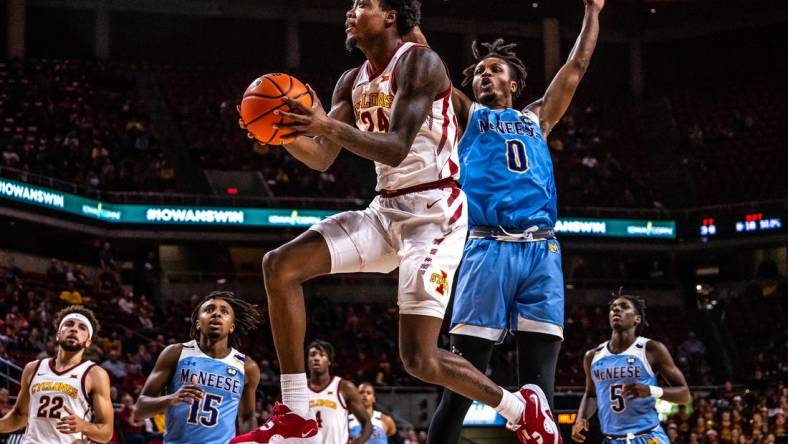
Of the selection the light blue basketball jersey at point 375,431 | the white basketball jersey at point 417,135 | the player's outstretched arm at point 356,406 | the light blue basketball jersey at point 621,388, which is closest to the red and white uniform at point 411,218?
the white basketball jersey at point 417,135

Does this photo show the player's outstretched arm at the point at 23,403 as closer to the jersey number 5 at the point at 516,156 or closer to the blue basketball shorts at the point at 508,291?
the blue basketball shorts at the point at 508,291

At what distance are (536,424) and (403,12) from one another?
228 cm

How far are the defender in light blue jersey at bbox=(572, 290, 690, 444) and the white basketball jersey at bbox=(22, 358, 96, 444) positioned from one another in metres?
4.07

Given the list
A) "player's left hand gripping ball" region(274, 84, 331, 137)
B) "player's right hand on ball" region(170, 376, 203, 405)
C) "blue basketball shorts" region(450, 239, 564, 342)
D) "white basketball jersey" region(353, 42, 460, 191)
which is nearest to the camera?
"player's left hand gripping ball" region(274, 84, 331, 137)

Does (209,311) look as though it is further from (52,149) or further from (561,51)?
(561,51)

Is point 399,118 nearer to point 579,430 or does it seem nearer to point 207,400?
point 207,400

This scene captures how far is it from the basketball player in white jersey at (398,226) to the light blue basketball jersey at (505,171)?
888mm

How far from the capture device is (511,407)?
577 cm

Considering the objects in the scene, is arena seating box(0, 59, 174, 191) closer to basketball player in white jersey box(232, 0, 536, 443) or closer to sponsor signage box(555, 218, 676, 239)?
sponsor signage box(555, 218, 676, 239)

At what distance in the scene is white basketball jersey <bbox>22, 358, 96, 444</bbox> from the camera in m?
8.75

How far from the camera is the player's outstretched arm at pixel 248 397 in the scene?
8852mm

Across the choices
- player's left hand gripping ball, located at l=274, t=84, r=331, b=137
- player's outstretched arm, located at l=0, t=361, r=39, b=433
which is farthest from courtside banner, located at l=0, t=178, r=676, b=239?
player's left hand gripping ball, located at l=274, t=84, r=331, b=137

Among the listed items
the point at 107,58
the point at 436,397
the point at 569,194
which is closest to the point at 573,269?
the point at 569,194

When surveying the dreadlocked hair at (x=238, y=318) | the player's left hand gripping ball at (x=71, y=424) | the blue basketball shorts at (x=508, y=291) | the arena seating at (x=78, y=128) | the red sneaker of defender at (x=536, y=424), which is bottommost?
the red sneaker of defender at (x=536, y=424)
